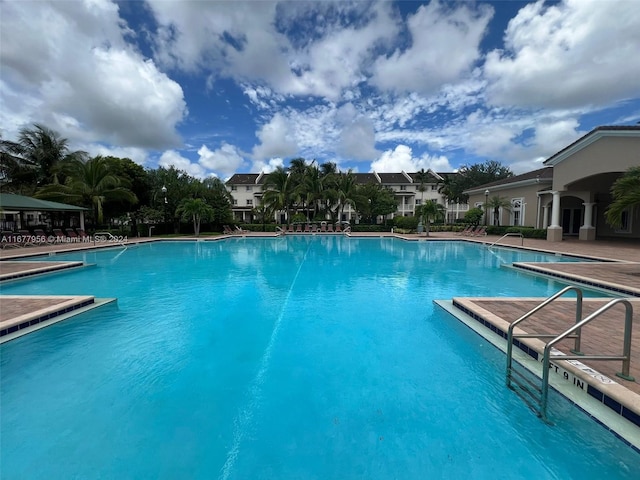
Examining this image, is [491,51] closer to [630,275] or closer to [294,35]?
[294,35]

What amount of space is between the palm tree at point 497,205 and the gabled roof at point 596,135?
352 inches

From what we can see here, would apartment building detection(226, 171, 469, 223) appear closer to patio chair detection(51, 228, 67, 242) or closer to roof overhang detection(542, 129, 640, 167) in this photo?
patio chair detection(51, 228, 67, 242)

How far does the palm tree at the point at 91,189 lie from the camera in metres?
24.9

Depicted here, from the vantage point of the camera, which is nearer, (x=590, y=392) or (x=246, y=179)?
(x=590, y=392)

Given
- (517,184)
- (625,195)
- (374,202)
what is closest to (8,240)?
(625,195)

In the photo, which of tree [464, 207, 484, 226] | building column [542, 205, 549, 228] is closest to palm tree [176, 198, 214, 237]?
tree [464, 207, 484, 226]

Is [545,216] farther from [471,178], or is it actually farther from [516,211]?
[471,178]

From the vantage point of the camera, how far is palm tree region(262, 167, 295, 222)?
33.4m

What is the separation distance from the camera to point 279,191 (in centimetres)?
3416

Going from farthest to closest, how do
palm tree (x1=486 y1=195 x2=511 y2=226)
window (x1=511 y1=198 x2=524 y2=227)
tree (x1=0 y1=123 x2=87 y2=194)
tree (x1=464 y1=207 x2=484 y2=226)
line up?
tree (x1=464 y1=207 x2=484 y2=226) < tree (x1=0 y1=123 x2=87 y2=194) < palm tree (x1=486 y1=195 x2=511 y2=226) < window (x1=511 y1=198 x2=524 y2=227)

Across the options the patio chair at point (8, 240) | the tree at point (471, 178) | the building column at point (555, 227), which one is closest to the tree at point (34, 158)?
the patio chair at point (8, 240)

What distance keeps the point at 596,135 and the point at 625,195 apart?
33.2 ft

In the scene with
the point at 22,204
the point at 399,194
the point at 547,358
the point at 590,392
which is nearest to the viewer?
the point at 547,358

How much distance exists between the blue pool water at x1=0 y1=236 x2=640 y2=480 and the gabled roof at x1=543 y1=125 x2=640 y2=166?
664 inches
